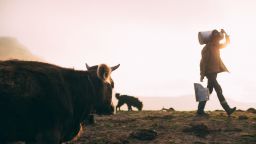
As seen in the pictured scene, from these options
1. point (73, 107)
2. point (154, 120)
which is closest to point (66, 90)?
point (73, 107)

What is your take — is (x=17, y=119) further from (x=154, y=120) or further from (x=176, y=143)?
(x=154, y=120)

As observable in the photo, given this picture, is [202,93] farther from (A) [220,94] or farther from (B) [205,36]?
(B) [205,36]

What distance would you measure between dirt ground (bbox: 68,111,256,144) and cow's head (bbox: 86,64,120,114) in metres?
2.42

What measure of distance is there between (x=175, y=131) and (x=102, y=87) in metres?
4.77

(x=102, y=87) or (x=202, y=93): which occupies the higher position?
(x=202, y=93)

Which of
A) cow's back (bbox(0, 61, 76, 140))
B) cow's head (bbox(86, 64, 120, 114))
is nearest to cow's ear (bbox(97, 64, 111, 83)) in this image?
cow's head (bbox(86, 64, 120, 114))

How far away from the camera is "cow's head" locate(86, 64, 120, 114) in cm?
894

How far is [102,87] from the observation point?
918 centimetres

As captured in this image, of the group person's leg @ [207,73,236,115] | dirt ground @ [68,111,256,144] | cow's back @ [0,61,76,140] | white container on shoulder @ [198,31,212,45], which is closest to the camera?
cow's back @ [0,61,76,140]

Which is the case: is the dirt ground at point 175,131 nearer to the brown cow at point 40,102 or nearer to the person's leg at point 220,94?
the person's leg at point 220,94

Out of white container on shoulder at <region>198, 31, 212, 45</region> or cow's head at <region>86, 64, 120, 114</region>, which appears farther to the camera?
white container on shoulder at <region>198, 31, 212, 45</region>

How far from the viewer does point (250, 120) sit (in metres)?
14.9

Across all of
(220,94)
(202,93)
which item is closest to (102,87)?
(220,94)

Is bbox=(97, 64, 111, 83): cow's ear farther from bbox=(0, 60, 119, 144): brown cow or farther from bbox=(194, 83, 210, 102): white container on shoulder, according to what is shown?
bbox=(194, 83, 210, 102): white container on shoulder
